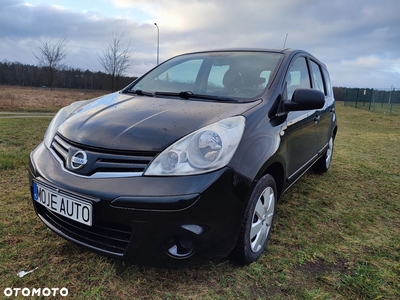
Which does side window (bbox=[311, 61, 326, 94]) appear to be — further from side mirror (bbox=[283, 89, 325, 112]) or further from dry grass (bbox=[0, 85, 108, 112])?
dry grass (bbox=[0, 85, 108, 112])

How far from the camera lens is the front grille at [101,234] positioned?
163 centimetres

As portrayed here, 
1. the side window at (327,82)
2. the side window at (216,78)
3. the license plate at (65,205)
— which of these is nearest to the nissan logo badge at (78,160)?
the license plate at (65,205)

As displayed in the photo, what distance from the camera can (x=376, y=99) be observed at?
2456cm

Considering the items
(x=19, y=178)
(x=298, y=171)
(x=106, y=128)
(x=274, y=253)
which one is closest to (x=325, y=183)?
(x=298, y=171)

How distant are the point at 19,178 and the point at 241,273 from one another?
2.92m

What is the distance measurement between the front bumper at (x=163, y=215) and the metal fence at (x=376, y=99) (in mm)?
24805

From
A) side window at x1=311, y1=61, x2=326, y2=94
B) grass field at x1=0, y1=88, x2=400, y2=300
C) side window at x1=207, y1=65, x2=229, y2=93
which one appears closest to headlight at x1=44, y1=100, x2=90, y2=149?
grass field at x1=0, y1=88, x2=400, y2=300

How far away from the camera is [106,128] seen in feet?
6.19

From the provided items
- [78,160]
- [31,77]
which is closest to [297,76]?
[78,160]

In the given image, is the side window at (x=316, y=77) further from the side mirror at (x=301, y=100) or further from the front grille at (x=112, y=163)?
the front grille at (x=112, y=163)

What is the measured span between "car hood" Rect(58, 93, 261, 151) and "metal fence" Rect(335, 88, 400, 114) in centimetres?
2442

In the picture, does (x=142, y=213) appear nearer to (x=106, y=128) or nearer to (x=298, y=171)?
(x=106, y=128)

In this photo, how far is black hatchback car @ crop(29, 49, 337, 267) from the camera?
157 centimetres

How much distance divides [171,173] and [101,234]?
1.74ft
